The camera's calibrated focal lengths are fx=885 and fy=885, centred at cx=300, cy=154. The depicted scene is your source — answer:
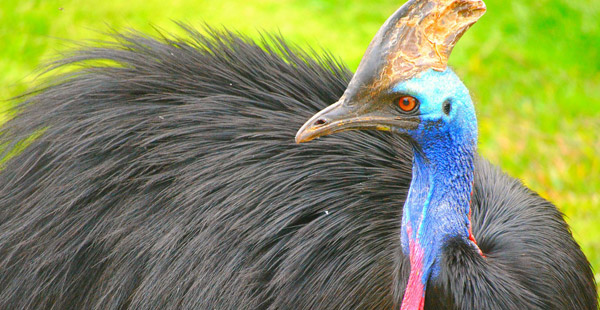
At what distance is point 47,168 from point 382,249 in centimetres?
106

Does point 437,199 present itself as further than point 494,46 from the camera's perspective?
No

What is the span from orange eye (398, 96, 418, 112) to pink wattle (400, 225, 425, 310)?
34 centimetres

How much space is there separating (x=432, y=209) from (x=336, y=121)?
13.7 inches

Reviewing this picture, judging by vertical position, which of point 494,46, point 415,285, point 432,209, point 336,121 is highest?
point 494,46

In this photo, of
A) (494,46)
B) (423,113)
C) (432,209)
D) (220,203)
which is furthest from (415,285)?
(494,46)

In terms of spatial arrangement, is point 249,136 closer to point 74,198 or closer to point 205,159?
point 205,159

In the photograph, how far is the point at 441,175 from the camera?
2.12 metres

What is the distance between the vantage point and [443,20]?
205 centimetres

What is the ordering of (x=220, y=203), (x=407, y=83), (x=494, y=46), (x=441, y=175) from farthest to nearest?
(x=494, y=46)
(x=220, y=203)
(x=441, y=175)
(x=407, y=83)

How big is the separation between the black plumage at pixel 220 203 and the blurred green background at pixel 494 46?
1.99m

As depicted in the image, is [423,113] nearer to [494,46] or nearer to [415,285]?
[415,285]

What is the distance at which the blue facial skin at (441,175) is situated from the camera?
205 cm

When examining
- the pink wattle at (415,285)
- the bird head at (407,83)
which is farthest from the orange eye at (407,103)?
the pink wattle at (415,285)

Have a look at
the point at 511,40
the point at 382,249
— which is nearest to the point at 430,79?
the point at 382,249
